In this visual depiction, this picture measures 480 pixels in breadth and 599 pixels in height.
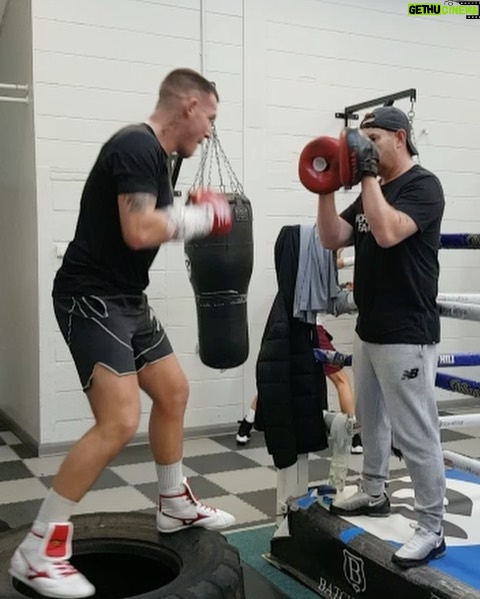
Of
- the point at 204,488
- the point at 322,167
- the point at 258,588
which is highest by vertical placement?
the point at 322,167

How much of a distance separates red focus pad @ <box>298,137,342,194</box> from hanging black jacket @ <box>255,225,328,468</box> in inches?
27.6

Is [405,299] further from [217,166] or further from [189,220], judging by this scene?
[217,166]

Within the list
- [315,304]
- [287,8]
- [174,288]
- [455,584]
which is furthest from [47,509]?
[287,8]

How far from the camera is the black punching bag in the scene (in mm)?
4059

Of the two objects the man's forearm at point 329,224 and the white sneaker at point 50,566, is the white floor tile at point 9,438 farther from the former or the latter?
the man's forearm at point 329,224

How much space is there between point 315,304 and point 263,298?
2.19m

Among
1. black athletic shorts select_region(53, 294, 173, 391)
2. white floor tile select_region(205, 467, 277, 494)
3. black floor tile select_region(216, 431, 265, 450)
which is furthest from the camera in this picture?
black floor tile select_region(216, 431, 265, 450)

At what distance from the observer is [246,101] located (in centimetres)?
525

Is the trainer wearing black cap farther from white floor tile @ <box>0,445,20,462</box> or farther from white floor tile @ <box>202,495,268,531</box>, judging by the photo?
white floor tile @ <box>0,445,20,462</box>

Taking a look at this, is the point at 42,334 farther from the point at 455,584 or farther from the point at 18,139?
the point at 455,584

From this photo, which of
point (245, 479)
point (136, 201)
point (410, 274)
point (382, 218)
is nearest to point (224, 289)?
point (245, 479)

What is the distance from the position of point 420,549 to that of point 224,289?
2.04m

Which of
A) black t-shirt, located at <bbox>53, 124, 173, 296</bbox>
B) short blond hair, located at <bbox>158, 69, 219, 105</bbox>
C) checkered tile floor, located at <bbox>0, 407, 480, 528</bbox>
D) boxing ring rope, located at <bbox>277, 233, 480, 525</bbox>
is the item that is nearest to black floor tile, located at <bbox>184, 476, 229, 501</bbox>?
checkered tile floor, located at <bbox>0, 407, 480, 528</bbox>

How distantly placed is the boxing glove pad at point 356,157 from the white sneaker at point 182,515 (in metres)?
1.20
